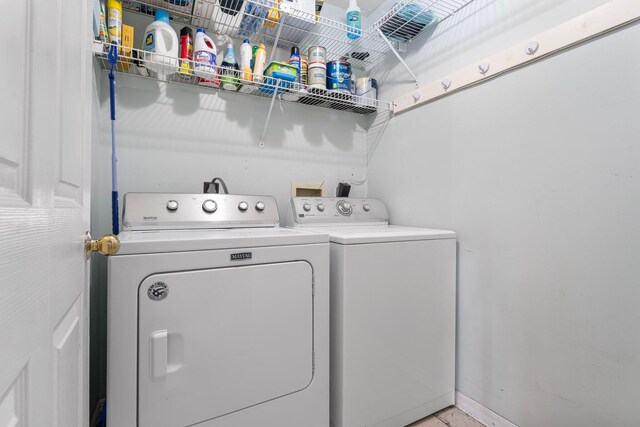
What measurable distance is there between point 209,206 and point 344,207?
804mm

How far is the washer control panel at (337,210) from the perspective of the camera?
5.80 ft

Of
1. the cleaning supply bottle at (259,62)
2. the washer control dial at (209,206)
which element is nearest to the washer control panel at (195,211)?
the washer control dial at (209,206)

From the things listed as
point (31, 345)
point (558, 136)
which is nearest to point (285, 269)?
point (31, 345)

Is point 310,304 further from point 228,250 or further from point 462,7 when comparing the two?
point 462,7

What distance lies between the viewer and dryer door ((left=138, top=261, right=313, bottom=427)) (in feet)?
3.37

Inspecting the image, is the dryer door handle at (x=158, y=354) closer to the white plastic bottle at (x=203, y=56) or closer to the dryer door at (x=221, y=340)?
the dryer door at (x=221, y=340)

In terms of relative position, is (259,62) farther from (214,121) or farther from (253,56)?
(214,121)

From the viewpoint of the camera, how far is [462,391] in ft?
5.36

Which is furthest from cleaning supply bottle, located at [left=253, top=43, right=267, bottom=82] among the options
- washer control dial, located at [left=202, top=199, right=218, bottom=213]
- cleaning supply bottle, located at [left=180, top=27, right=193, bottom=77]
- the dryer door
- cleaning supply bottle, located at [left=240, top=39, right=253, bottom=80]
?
the dryer door

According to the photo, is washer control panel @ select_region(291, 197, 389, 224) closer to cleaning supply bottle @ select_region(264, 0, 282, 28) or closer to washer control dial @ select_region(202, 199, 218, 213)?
washer control dial @ select_region(202, 199, 218, 213)

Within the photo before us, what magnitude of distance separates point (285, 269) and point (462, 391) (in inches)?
47.1

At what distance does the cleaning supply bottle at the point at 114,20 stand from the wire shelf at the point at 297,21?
0.20 metres

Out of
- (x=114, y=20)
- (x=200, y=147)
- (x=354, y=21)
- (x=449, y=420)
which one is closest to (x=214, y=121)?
(x=200, y=147)

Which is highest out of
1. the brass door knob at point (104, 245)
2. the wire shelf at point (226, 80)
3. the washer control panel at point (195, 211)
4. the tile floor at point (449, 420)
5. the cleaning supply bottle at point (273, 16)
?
the cleaning supply bottle at point (273, 16)
